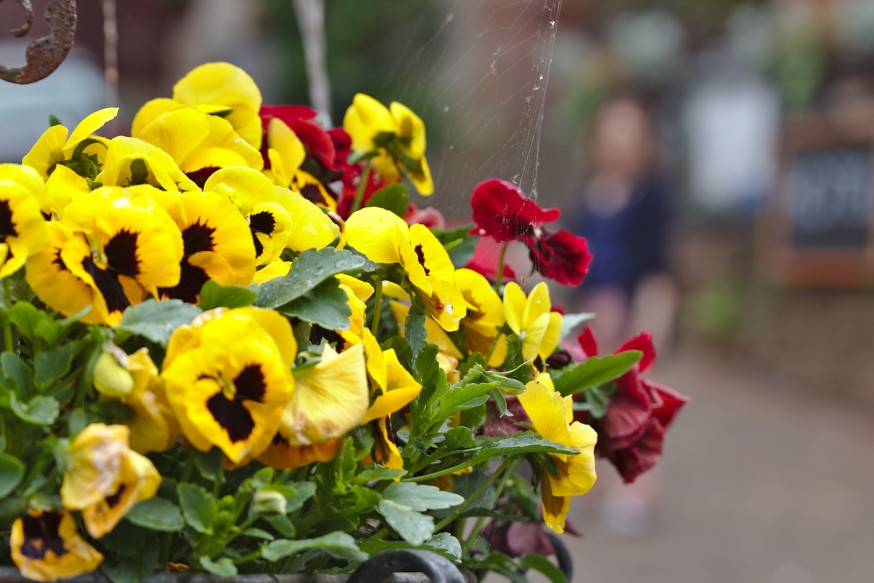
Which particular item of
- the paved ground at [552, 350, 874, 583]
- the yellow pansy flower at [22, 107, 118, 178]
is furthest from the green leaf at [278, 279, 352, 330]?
the paved ground at [552, 350, 874, 583]

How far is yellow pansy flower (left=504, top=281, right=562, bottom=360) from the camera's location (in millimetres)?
808

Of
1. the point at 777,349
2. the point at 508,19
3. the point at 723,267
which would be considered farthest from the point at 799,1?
the point at 508,19

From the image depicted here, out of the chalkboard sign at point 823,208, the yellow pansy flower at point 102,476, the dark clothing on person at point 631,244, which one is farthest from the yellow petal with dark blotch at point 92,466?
the chalkboard sign at point 823,208

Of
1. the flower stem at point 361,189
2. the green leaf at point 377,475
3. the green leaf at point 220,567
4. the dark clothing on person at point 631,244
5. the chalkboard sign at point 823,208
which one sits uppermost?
the flower stem at point 361,189

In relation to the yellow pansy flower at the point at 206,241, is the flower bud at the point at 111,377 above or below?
below

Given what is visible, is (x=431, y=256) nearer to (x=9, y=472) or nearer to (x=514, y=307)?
(x=514, y=307)

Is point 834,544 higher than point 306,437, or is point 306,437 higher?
point 306,437

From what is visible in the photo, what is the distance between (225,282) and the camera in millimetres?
660

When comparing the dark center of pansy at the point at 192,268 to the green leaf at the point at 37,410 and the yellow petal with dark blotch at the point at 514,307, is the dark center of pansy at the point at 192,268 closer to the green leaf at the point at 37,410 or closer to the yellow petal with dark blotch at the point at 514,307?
the green leaf at the point at 37,410

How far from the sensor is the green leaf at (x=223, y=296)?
62 cm

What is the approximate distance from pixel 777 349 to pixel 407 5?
540 centimetres

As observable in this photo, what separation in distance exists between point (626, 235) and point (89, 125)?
4046 mm

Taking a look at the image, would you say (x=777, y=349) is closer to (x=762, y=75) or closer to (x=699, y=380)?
(x=699, y=380)

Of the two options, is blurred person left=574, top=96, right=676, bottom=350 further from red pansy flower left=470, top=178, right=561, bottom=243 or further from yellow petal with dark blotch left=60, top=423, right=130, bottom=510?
yellow petal with dark blotch left=60, top=423, right=130, bottom=510
